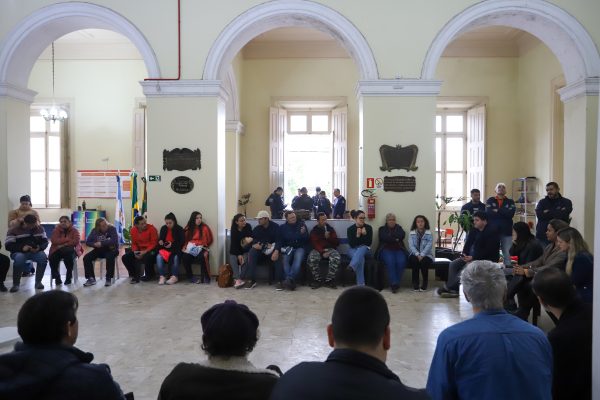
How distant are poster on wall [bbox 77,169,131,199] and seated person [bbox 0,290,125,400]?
10.9 meters

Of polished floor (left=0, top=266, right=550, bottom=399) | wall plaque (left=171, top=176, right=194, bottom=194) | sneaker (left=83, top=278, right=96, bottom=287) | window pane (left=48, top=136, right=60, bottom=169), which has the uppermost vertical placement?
window pane (left=48, top=136, right=60, bottom=169)

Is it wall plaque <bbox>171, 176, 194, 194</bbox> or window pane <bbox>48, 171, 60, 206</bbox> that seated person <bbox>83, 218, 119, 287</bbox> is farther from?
window pane <bbox>48, 171, 60, 206</bbox>

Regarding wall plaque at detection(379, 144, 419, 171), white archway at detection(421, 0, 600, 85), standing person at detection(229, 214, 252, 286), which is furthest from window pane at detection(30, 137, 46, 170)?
white archway at detection(421, 0, 600, 85)

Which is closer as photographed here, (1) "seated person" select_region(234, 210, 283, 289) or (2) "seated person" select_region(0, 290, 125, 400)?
(2) "seated person" select_region(0, 290, 125, 400)

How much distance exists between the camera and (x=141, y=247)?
730 centimetres

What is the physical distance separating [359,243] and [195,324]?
9.40ft

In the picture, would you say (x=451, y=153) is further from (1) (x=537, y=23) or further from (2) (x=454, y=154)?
(1) (x=537, y=23)

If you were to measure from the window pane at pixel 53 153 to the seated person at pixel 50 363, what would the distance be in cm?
1198

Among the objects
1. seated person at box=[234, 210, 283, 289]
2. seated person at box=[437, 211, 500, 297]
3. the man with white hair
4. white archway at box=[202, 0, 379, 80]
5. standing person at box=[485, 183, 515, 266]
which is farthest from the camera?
standing person at box=[485, 183, 515, 266]

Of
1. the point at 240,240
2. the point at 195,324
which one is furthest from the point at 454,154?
the point at 195,324

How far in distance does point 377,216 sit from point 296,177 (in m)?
5.72

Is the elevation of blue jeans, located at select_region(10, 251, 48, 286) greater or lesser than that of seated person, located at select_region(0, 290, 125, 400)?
lesser

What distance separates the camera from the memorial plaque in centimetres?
747

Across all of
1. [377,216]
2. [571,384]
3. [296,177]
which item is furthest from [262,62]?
[571,384]
